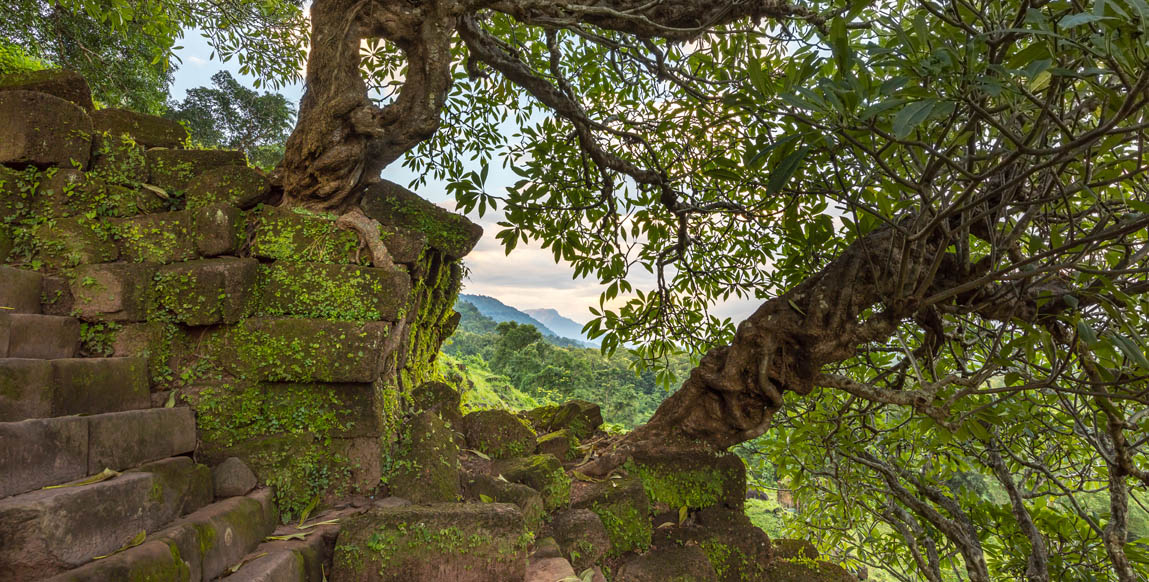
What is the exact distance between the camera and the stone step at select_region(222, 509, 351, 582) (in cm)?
152

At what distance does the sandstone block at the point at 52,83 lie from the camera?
7.23 feet

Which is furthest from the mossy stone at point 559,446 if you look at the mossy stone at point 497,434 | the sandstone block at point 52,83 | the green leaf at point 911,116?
the sandstone block at point 52,83

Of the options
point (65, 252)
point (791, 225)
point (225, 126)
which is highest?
point (225, 126)

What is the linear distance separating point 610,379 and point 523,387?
266 centimetres

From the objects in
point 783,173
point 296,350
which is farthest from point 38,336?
point 783,173

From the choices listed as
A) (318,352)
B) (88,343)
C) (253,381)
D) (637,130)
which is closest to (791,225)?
(637,130)

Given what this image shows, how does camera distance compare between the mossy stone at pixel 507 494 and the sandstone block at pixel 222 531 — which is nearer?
the sandstone block at pixel 222 531

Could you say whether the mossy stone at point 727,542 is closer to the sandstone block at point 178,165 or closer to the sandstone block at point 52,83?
the sandstone block at point 178,165

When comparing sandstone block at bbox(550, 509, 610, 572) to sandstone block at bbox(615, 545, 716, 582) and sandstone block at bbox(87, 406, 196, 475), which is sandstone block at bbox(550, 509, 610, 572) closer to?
sandstone block at bbox(615, 545, 716, 582)

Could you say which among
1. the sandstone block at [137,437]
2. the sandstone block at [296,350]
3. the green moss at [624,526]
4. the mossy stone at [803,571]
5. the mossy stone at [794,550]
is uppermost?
the sandstone block at [296,350]

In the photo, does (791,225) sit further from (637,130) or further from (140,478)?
(140,478)

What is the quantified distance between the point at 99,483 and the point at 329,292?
1.03 m

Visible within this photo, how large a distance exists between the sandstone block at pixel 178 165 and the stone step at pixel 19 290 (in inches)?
24.9

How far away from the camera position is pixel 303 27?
4.70 m
